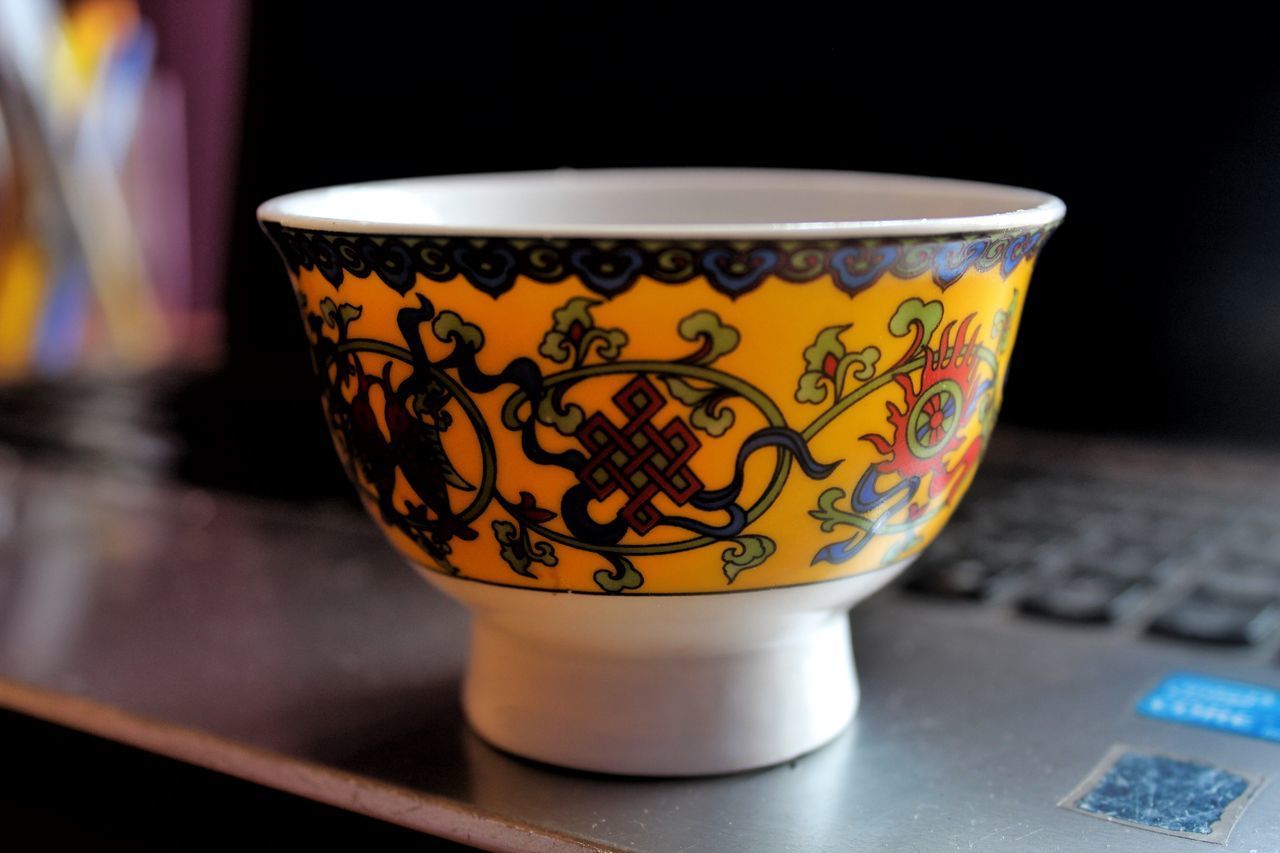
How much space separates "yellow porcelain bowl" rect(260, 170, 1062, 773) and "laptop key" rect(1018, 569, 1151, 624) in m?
0.13

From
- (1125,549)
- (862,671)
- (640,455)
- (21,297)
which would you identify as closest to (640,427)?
(640,455)

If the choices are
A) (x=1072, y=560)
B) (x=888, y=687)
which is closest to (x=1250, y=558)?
(x=1072, y=560)

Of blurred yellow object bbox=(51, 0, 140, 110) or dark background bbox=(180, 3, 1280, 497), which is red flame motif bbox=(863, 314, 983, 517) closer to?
dark background bbox=(180, 3, 1280, 497)

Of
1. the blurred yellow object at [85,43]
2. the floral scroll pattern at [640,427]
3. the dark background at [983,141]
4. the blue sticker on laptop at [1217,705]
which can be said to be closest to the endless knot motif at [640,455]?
the floral scroll pattern at [640,427]

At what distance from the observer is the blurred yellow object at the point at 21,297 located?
1088 mm

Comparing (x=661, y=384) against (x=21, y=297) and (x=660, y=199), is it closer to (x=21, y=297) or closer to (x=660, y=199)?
(x=660, y=199)

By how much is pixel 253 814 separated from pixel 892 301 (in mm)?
208

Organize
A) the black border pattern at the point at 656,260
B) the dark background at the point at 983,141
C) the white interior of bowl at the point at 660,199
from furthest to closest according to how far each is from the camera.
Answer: the dark background at the point at 983,141, the white interior of bowl at the point at 660,199, the black border pattern at the point at 656,260

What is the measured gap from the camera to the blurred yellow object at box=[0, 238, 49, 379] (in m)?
1.09

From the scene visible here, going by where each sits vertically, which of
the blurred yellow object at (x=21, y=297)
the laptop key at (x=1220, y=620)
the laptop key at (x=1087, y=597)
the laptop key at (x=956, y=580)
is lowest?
the blurred yellow object at (x=21, y=297)

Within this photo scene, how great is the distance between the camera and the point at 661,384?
0.26 meters

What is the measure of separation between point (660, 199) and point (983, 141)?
0.19m

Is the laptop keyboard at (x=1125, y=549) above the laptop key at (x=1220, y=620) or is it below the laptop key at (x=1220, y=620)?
below

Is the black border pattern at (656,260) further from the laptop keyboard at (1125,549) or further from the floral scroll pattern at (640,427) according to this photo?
the laptop keyboard at (1125,549)
